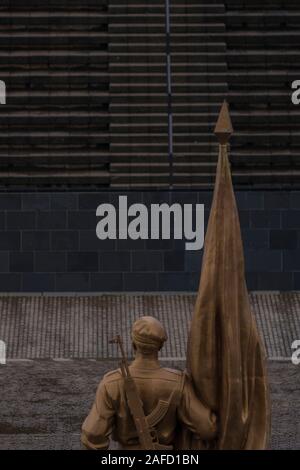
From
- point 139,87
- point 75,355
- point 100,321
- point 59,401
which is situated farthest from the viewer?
point 139,87

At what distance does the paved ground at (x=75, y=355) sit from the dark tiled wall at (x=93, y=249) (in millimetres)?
450

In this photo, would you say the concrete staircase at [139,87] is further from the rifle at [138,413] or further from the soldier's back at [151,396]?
the rifle at [138,413]

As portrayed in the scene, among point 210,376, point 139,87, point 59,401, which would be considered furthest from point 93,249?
point 210,376

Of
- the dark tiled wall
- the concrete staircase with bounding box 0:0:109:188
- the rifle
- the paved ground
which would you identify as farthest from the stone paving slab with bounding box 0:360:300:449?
the rifle

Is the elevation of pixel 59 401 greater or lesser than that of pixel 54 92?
lesser

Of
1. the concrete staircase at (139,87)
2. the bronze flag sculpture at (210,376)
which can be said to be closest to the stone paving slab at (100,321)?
the concrete staircase at (139,87)

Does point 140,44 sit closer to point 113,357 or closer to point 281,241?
point 281,241

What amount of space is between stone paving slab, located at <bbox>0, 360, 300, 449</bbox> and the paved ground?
17 millimetres

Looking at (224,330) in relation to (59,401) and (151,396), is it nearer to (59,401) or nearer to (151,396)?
(151,396)

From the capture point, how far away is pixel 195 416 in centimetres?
1425

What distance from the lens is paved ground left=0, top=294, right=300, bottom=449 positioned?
29562 millimetres

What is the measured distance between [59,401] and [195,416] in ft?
56.3

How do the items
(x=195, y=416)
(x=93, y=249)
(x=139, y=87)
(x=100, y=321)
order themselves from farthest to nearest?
(x=139, y=87), (x=93, y=249), (x=100, y=321), (x=195, y=416)

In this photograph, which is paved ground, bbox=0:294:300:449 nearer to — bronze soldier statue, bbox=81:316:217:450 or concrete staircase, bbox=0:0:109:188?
concrete staircase, bbox=0:0:109:188
